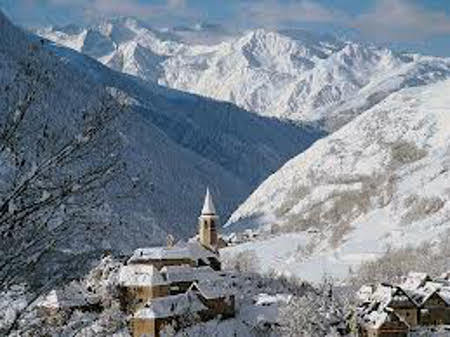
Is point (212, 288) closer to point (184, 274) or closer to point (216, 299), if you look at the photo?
point (216, 299)

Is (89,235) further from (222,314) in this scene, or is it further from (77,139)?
(222,314)

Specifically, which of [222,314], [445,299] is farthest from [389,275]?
[222,314]

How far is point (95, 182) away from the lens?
12336 millimetres

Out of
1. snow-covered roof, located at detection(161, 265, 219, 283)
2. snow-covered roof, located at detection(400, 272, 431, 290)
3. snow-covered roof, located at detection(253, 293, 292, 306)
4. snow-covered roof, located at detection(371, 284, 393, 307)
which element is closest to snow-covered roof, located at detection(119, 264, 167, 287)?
snow-covered roof, located at detection(161, 265, 219, 283)

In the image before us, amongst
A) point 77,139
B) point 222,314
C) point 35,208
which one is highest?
point 77,139

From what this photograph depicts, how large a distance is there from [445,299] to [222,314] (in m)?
28.7

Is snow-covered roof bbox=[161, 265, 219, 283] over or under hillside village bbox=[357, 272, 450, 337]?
over

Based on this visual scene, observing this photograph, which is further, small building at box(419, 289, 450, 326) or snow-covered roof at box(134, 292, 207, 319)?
small building at box(419, 289, 450, 326)

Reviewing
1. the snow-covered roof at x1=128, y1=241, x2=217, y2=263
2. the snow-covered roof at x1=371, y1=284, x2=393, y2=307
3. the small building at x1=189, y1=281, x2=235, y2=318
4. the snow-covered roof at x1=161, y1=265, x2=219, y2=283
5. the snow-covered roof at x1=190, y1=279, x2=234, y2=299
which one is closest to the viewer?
the small building at x1=189, y1=281, x2=235, y2=318

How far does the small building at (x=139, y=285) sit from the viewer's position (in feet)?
262

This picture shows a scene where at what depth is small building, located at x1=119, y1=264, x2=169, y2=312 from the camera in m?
79.9

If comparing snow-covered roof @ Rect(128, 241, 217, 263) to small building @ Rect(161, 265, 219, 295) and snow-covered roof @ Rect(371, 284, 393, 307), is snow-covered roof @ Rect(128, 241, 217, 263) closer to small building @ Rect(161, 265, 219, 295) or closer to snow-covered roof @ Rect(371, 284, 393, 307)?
small building @ Rect(161, 265, 219, 295)

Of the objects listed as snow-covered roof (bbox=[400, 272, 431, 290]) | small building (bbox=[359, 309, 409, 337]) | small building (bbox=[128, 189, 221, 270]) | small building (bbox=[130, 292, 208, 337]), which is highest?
small building (bbox=[128, 189, 221, 270])

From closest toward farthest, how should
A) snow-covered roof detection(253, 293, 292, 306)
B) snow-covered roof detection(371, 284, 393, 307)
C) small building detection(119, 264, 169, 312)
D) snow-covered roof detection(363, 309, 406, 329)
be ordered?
1. small building detection(119, 264, 169, 312)
2. snow-covered roof detection(253, 293, 292, 306)
3. snow-covered roof detection(363, 309, 406, 329)
4. snow-covered roof detection(371, 284, 393, 307)
